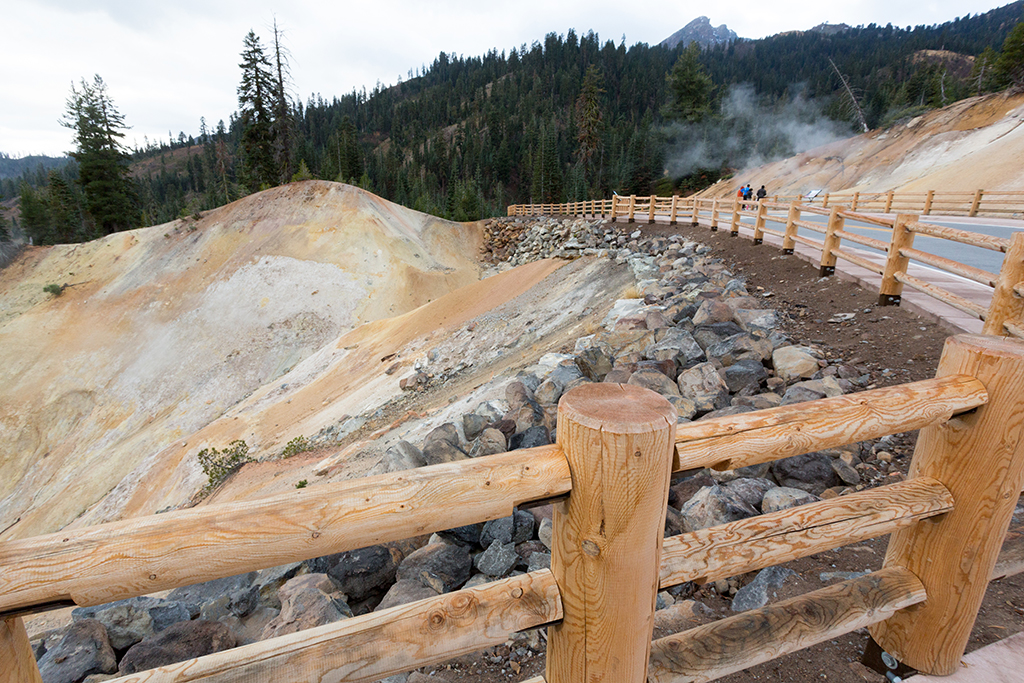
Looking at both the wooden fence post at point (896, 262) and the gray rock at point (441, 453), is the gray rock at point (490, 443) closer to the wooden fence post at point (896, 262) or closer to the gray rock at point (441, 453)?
the gray rock at point (441, 453)

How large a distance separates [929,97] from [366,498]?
89.9m

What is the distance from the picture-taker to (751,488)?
3723 millimetres

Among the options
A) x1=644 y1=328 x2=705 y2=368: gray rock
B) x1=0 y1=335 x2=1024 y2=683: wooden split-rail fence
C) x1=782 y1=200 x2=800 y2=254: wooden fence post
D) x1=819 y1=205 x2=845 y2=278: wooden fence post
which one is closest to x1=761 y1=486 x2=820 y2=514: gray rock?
x1=0 y1=335 x2=1024 y2=683: wooden split-rail fence

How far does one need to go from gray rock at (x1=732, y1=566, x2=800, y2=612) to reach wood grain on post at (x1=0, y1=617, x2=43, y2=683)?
3143mm

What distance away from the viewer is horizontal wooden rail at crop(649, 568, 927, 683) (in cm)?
181

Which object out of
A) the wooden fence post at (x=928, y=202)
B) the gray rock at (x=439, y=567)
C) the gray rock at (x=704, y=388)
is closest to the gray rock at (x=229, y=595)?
the gray rock at (x=439, y=567)

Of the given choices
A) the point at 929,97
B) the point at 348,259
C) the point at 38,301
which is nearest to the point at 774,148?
the point at 929,97

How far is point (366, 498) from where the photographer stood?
1.28 meters

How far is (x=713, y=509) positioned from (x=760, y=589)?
581 millimetres

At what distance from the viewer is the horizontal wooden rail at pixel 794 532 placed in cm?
171

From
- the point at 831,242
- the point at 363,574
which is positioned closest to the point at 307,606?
the point at 363,574

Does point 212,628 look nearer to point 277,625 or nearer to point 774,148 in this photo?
point 277,625

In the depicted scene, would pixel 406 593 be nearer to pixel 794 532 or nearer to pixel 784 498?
pixel 794 532

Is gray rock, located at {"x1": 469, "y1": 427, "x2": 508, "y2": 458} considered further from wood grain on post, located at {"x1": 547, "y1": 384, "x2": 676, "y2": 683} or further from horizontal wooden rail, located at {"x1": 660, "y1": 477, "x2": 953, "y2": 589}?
wood grain on post, located at {"x1": 547, "y1": 384, "x2": 676, "y2": 683}
